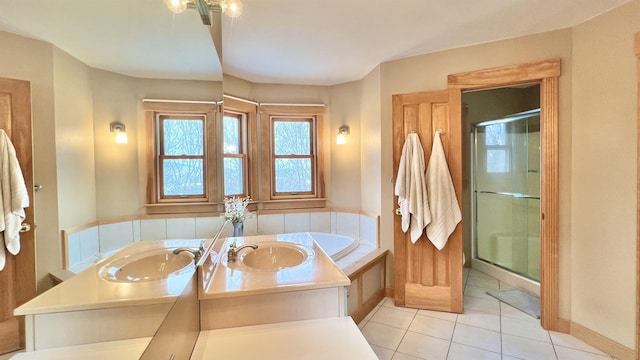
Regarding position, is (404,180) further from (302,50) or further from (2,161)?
(2,161)

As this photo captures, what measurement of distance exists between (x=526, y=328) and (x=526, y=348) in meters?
0.32

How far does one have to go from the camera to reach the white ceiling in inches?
20.1

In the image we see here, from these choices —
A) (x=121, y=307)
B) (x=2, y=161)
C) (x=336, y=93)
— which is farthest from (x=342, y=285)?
(x=336, y=93)

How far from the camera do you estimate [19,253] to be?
15.8 inches

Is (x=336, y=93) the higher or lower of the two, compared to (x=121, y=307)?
higher

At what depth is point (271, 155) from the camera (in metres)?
3.46

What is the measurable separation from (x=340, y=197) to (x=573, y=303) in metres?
2.31

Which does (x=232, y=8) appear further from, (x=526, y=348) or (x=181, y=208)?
(x=526, y=348)

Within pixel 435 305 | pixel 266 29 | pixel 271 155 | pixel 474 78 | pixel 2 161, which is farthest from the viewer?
pixel 271 155

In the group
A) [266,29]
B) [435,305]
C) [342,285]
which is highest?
[266,29]

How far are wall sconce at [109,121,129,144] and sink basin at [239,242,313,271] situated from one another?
1.38m

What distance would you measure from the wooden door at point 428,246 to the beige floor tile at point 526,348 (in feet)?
1.51

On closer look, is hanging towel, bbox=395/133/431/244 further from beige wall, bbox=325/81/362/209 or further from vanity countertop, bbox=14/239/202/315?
vanity countertop, bbox=14/239/202/315

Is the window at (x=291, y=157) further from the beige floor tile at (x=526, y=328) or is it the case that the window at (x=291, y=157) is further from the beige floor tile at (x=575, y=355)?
the beige floor tile at (x=575, y=355)
